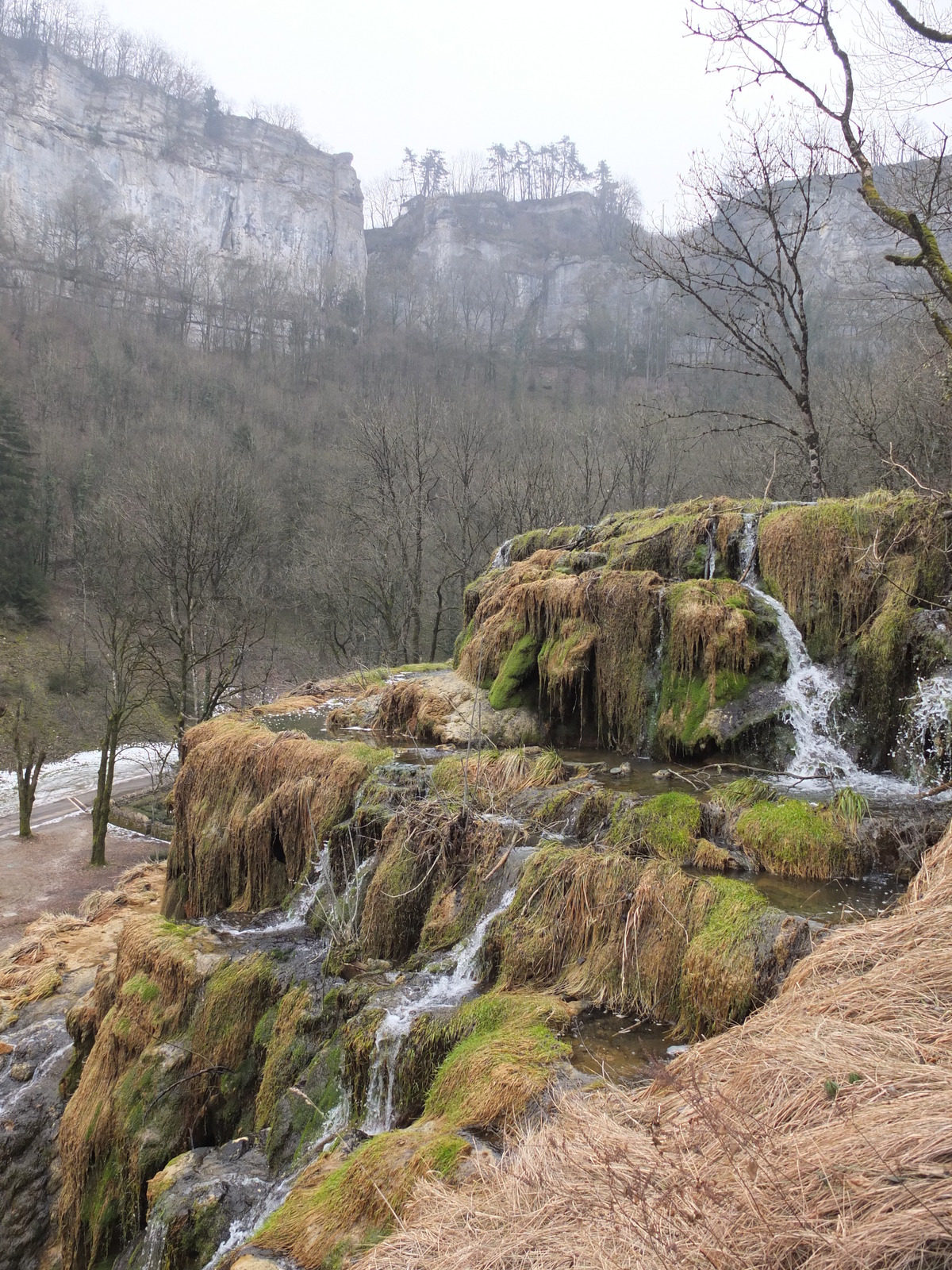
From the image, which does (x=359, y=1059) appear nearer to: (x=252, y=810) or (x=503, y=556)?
(x=252, y=810)

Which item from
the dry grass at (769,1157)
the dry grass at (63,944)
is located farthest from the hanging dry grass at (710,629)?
the dry grass at (63,944)

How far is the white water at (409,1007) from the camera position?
4.07 meters

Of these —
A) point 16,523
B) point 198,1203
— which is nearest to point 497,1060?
point 198,1203

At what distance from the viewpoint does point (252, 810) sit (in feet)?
24.8

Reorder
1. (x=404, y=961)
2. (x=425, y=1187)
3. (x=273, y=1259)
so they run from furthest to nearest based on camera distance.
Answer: (x=404, y=961) < (x=273, y=1259) < (x=425, y=1187)

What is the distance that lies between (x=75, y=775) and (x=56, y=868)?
24.5ft

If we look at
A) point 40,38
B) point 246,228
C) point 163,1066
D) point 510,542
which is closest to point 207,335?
point 246,228

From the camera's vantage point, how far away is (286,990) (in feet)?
17.5

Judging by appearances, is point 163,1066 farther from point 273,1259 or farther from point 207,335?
point 207,335

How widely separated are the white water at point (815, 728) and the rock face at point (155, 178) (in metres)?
54.6

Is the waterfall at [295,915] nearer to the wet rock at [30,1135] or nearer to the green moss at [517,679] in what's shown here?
the wet rock at [30,1135]

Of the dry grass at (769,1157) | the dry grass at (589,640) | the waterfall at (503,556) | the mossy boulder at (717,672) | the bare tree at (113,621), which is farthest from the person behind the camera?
the bare tree at (113,621)

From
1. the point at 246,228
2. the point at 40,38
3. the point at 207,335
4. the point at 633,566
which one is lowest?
the point at 633,566

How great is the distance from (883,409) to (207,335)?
4228cm
